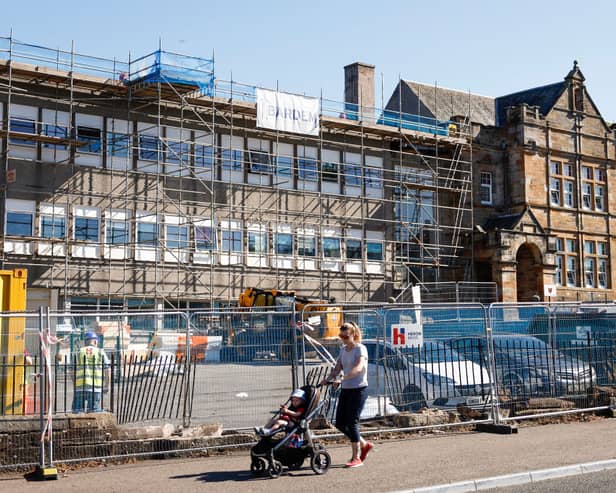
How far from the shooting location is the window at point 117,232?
34125 millimetres

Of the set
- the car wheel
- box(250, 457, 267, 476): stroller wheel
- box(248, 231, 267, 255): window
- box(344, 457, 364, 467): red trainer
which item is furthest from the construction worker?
box(248, 231, 267, 255): window

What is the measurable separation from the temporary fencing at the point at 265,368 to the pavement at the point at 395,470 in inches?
26.6

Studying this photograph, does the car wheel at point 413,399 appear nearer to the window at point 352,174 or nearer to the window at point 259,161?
the window at point 259,161

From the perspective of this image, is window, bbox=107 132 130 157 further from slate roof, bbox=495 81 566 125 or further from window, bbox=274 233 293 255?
slate roof, bbox=495 81 566 125

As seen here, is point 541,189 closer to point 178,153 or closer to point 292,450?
point 178,153

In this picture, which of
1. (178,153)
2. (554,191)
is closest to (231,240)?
(178,153)

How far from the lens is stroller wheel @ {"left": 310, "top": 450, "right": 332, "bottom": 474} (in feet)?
35.7

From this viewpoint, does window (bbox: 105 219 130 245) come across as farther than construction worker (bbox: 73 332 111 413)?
Yes

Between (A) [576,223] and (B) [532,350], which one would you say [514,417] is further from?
(A) [576,223]

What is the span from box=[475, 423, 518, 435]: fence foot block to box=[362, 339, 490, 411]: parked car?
2.58ft

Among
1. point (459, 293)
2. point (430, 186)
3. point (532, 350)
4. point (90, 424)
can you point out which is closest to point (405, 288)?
point (459, 293)

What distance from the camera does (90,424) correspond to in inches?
455

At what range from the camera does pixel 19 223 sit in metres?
32.3

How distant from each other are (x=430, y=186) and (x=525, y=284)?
745cm
